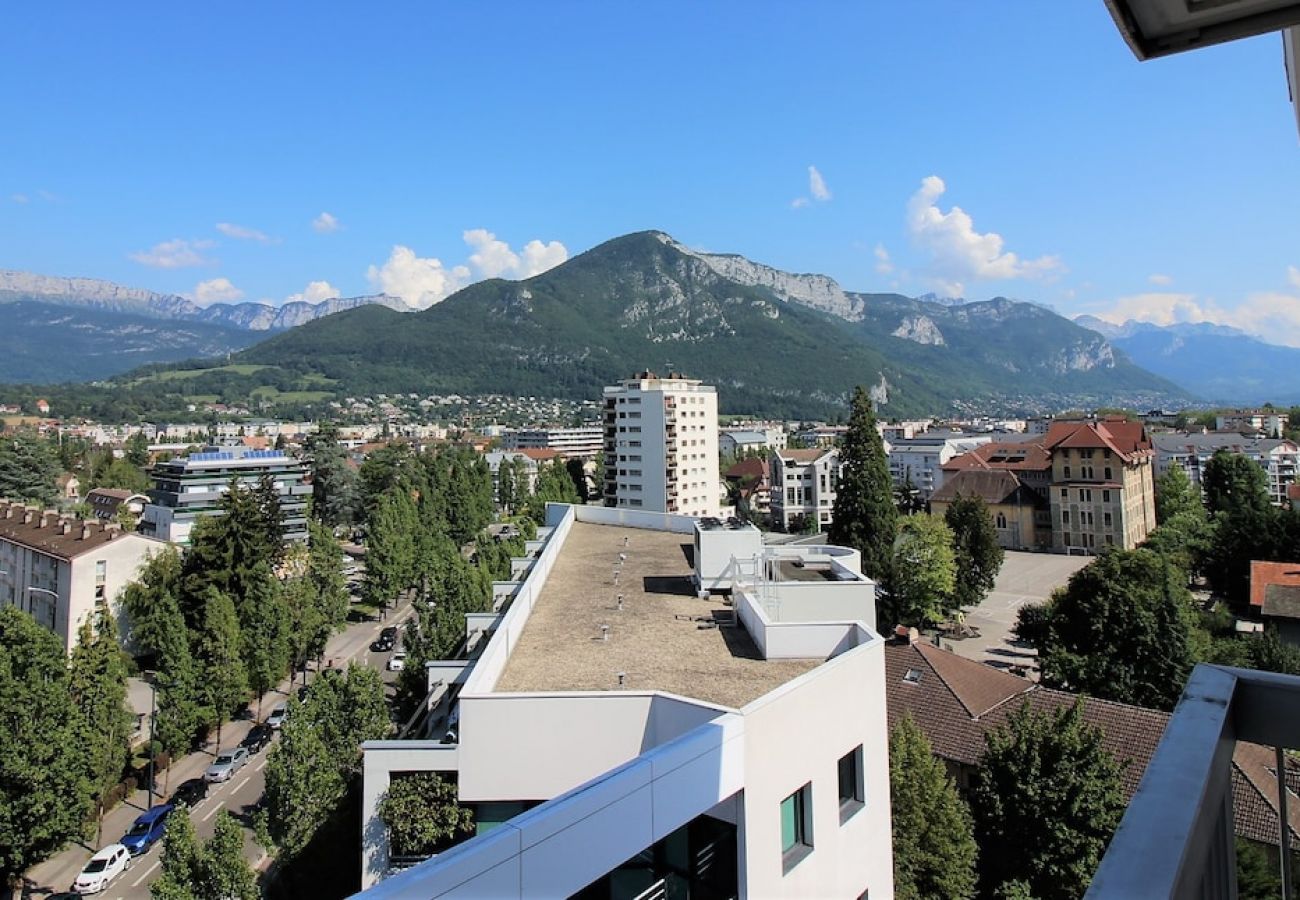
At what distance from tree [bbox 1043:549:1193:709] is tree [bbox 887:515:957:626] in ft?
28.5

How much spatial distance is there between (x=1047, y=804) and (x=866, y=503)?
20.0 m

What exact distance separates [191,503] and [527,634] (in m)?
43.7

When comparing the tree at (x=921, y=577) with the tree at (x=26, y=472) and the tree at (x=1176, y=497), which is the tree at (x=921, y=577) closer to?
the tree at (x=1176, y=497)

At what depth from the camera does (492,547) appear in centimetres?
3159

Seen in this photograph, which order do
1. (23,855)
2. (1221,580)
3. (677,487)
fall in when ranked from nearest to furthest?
1. (23,855)
2. (1221,580)
3. (677,487)

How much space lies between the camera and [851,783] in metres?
8.73

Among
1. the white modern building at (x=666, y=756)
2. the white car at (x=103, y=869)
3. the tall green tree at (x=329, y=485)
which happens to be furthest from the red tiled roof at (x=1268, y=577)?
the tall green tree at (x=329, y=485)

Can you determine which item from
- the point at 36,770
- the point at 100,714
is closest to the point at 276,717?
the point at 100,714

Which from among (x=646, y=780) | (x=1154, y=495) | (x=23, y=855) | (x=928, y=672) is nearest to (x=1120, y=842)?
(x=646, y=780)

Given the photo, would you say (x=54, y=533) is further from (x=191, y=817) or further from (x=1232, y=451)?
(x=1232, y=451)

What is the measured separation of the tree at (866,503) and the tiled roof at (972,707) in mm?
10278

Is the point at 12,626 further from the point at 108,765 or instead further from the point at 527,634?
the point at 527,634

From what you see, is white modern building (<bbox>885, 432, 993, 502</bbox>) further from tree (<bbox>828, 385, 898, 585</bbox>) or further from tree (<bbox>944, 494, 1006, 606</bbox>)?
tree (<bbox>828, 385, 898, 585</bbox>)

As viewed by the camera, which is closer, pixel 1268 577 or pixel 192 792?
pixel 192 792
